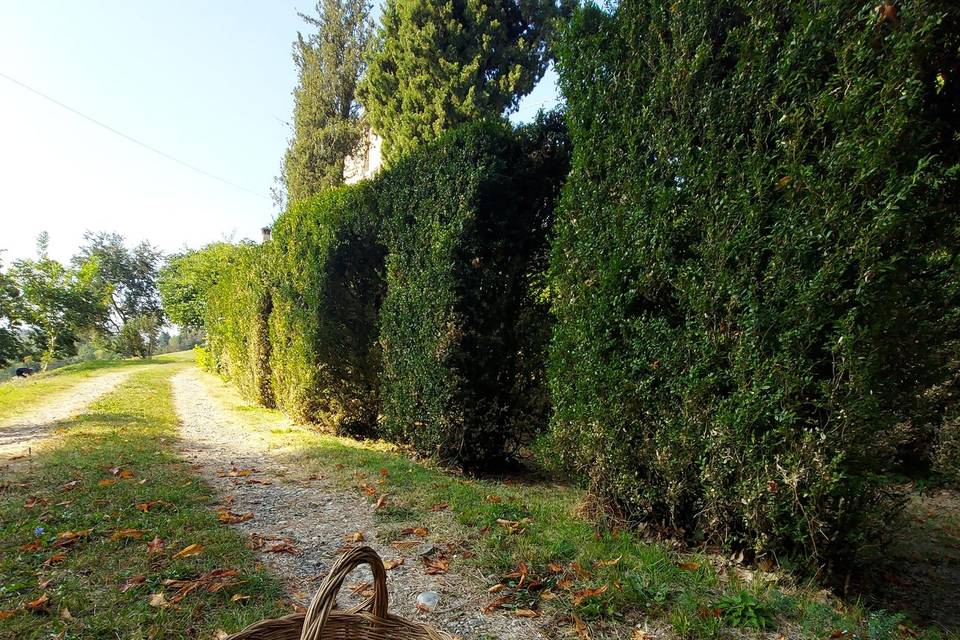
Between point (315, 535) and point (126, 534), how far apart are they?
3.65 ft

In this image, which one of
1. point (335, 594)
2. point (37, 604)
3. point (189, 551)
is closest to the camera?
point (335, 594)

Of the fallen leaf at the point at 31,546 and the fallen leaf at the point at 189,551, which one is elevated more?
the fallen leaf at the point at 189,551

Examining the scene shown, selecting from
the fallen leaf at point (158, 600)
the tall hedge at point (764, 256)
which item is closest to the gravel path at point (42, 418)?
the fallen leaf at point (158, 600)

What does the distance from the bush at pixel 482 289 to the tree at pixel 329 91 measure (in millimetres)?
14369

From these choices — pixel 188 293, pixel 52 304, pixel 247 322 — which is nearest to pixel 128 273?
pixel 188 293

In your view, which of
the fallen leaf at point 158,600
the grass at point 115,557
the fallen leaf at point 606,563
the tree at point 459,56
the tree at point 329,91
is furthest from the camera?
the tree at point 329,91

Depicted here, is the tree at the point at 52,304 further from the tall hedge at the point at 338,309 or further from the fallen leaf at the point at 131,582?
the fallen leaf at the point at 131,582

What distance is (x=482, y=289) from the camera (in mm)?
4438

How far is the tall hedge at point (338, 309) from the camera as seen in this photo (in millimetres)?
5973

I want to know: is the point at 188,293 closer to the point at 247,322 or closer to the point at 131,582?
the point at 247,322

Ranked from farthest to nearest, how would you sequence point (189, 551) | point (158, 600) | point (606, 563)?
point (189, 551) < point (606, 563) < point (158, 600)

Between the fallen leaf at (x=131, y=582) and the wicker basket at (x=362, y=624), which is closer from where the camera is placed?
the wicker basket at (x=362, y=624)

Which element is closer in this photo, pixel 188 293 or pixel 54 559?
pixel 54 559

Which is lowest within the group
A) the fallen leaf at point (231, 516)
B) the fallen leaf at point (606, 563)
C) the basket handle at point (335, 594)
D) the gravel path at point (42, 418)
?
the gravel path at point (42, 418)
